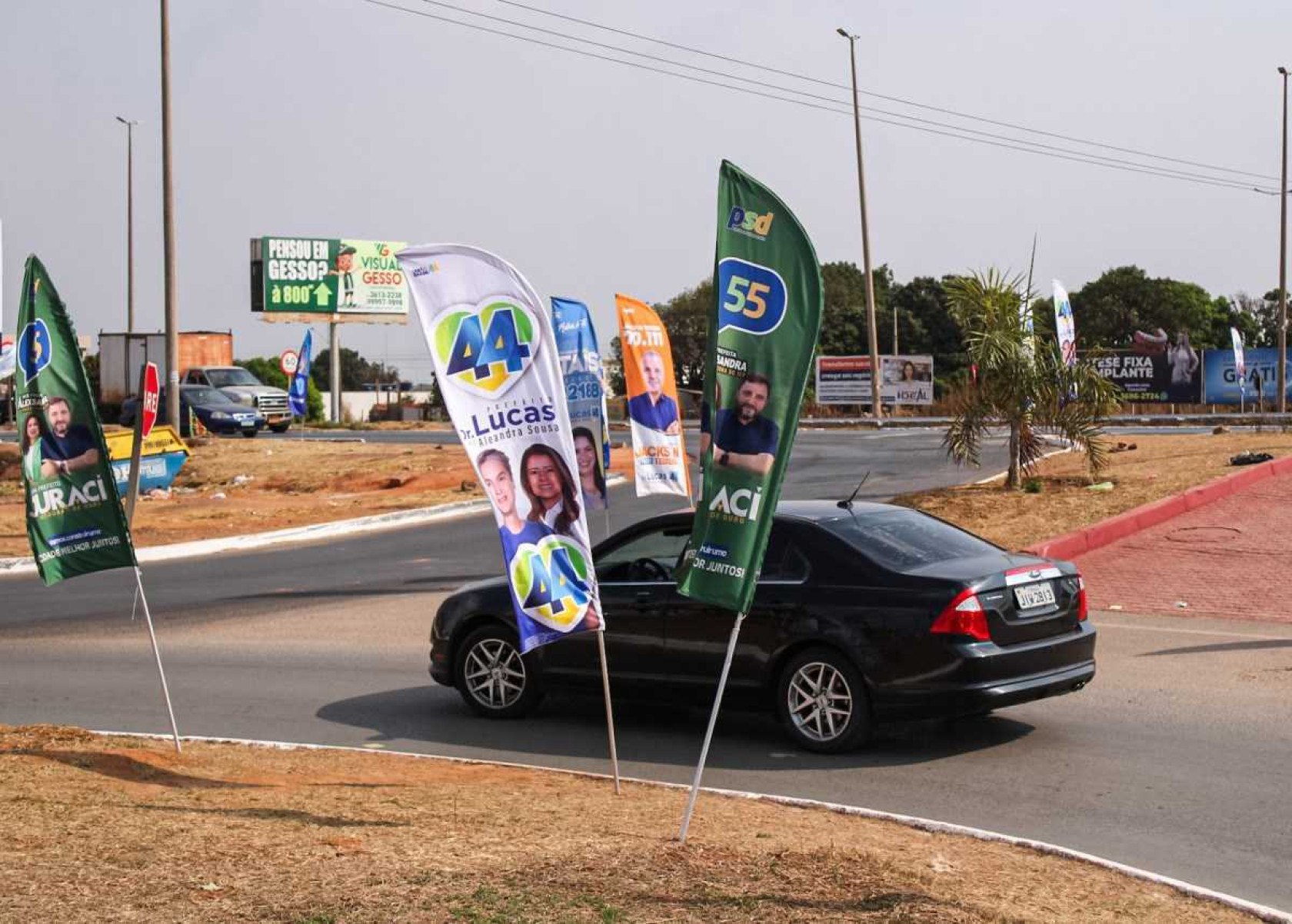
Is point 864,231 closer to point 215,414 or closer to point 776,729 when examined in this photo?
point 215,414

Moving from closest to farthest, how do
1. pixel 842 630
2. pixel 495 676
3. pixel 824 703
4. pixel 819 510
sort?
pixel 842 630 < pixel 824 703 < pixel 819 510 < pixel 495 676

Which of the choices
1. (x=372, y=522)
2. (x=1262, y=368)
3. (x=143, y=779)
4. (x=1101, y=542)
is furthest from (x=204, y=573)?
(x=1262, y=368)

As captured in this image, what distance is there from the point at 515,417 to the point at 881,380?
5650 centimetres

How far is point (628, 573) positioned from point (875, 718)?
205 centimetres

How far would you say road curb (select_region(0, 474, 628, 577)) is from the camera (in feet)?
73.2

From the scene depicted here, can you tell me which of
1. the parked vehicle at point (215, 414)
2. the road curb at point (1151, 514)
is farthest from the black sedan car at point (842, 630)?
the parked vehicle at point (215, 414)

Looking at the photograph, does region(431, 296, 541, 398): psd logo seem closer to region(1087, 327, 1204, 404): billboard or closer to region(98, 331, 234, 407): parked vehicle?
region(98, 331, 234, 407): parked vehicle

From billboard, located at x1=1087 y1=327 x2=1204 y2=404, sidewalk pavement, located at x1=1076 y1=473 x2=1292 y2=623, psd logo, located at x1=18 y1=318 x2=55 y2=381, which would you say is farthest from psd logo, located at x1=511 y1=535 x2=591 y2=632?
billboard, located at x1=1087 y1=327 x2=1204 y2=404

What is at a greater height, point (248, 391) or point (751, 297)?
point (248, 391)

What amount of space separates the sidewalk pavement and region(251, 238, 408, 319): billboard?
184ft

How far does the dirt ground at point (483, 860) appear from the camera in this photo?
546cm

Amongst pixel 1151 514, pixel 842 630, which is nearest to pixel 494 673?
pixel 842 630

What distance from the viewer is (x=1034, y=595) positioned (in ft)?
30.6

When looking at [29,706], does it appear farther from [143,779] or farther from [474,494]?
[474,494]
